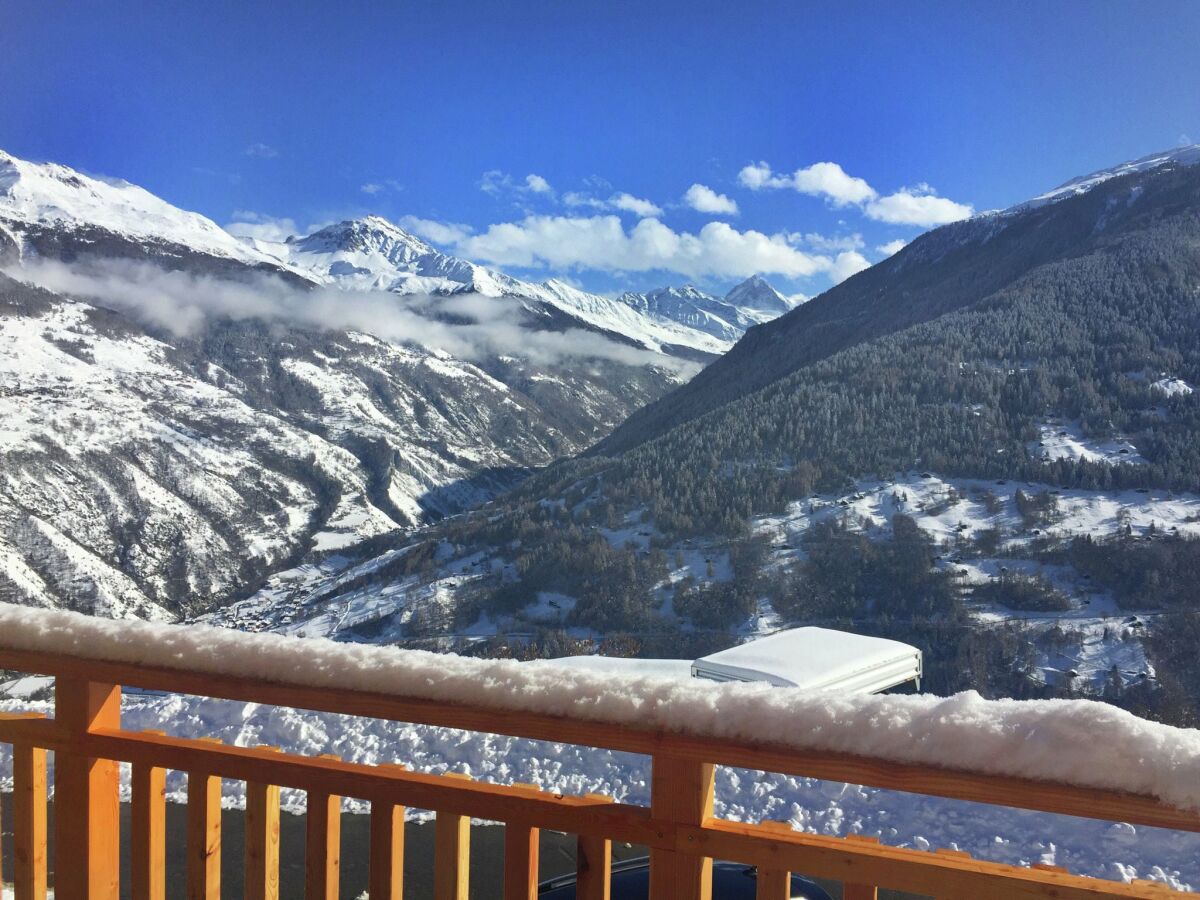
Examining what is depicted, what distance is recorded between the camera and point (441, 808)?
1.58m

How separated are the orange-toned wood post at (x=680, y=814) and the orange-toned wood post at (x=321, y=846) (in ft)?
2.36

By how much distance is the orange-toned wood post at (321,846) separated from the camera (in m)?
1.72

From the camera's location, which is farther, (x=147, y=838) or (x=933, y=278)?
(x=933, y=278)

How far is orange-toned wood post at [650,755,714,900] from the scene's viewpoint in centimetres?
141

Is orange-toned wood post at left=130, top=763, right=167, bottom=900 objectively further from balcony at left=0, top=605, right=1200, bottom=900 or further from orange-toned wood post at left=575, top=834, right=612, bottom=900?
orange-toned wood post at left=575, top=834, right=612, bottom=900

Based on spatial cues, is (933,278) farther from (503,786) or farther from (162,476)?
(503,786)

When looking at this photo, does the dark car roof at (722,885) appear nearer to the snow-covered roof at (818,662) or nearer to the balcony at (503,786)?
the balcony at (503,786)

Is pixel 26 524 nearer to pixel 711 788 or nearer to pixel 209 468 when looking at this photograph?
pixel 209 468

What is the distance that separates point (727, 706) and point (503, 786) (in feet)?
→ 1.61

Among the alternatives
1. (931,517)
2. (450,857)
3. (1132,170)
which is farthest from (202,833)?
(1132,170)

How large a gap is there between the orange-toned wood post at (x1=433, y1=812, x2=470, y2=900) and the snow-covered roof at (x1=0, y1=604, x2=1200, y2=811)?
28cm

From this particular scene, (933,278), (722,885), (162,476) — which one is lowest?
(722,885)

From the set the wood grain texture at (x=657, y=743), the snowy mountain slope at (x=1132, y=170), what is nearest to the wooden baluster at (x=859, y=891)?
the wood grain texture at (x=657, y=743)

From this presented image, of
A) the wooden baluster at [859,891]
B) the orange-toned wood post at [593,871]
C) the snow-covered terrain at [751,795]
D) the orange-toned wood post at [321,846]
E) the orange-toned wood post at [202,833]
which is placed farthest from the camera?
the snow-covered terrain at [751,795]
